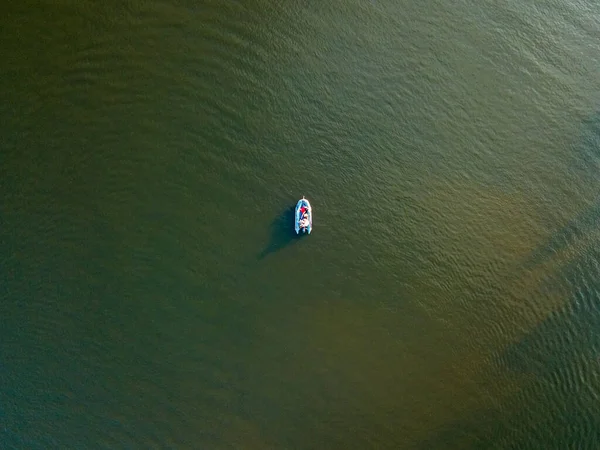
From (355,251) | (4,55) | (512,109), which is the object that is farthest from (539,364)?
(4,55)

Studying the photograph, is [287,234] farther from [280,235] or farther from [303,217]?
[303,217]

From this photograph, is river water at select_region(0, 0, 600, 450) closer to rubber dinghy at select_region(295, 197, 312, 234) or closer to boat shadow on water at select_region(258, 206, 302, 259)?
boat shadow on water at select_region(258, 206, 302, 259)

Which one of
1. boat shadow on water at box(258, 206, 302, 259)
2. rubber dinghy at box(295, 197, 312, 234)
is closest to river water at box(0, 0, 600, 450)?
boat shadow on water at box(258, 206, 302, 259)

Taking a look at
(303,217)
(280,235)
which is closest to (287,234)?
(280,235)

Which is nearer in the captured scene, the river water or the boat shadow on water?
the river water

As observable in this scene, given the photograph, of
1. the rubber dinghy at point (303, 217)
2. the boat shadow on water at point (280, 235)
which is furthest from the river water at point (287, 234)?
the rubber dinghy at point (303, 217)
